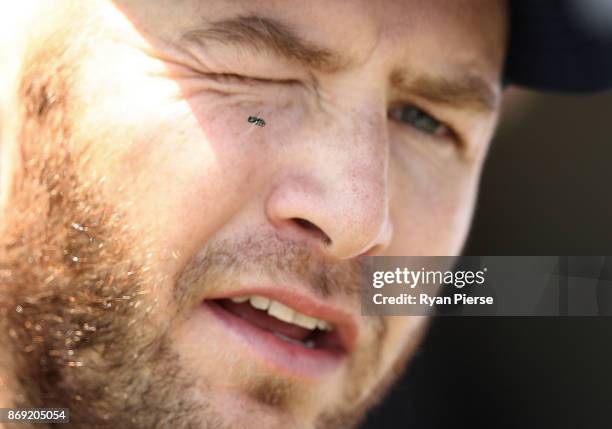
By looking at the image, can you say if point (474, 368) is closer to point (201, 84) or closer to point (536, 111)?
point (536, 111)

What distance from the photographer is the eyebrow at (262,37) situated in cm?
152

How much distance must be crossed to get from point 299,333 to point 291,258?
0.26 meters

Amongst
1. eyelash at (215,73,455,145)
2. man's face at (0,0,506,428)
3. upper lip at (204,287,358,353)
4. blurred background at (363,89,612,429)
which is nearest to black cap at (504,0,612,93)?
eyelash at (215,73,455,145)

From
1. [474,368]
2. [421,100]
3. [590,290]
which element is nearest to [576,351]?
[474,368]

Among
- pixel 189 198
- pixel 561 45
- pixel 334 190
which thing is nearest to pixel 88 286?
pixel 189 198

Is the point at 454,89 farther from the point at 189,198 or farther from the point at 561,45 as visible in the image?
the point at 189,198

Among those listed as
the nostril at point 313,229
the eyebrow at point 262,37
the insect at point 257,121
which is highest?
the eyebrow at point 262,37

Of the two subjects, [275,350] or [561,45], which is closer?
[275,350]

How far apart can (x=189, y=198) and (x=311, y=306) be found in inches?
13.1

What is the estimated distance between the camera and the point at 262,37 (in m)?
1.53

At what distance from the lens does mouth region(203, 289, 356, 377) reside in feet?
5.15

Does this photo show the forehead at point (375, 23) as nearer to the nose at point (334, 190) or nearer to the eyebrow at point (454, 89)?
the eyebrow at point (454, 89)

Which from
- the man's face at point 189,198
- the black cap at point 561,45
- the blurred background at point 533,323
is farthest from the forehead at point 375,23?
the blurred background at point 533,323

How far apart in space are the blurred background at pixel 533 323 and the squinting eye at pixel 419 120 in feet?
6.81
